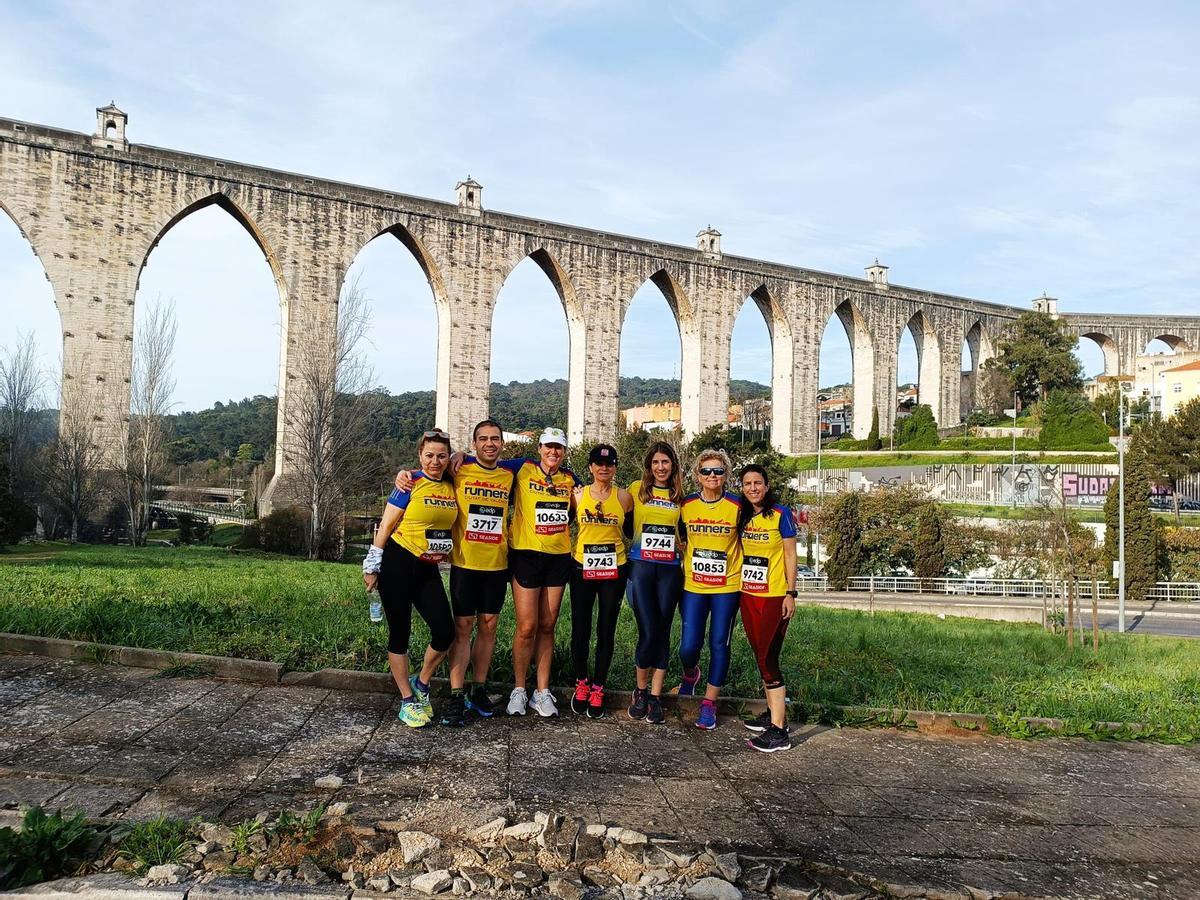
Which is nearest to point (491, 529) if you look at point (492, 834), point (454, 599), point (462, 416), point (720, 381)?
point (454, 599)

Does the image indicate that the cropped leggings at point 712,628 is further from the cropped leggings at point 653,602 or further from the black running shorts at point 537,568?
the black running shorts at point 537,568

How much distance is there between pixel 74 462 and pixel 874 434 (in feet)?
114

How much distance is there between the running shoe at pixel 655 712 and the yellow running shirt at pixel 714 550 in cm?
63

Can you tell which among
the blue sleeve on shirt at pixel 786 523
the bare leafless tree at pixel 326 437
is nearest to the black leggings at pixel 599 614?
the blue sleeve on shirt at pixel 786 523

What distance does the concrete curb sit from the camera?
4.87 m

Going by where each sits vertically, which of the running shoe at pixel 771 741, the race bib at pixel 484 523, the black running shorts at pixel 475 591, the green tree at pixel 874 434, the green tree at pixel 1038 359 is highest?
the green tree at pixel 1038 359

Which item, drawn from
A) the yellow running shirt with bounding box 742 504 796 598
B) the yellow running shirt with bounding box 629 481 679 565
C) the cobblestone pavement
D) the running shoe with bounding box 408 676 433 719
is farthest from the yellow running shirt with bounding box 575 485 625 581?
the running shoe with bounding box 408 676 433 719

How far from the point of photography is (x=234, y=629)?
5.71 m

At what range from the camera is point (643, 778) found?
12.3 feet

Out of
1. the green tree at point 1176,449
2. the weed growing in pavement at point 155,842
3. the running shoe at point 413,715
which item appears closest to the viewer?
the weed growing in pavement at point 155,842

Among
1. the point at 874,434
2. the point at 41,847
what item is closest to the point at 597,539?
the point at 41,847

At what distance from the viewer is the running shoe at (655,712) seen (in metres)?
4.66

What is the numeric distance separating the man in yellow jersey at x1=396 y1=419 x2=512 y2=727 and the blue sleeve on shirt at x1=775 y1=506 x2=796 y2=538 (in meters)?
1.49

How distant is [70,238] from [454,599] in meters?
25.8
